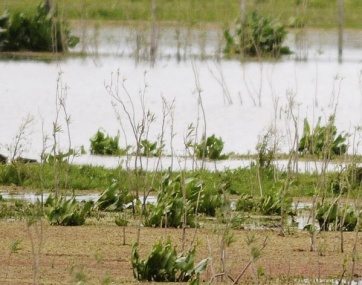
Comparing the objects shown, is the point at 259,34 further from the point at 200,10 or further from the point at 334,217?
the point at 334,217

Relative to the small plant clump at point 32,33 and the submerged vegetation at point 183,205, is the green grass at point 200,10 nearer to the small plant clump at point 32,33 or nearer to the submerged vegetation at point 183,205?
the small plant clump at point 32,33

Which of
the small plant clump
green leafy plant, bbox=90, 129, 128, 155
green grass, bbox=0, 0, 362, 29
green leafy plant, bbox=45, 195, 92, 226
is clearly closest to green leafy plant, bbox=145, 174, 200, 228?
green leafy plant, bbox=45, 195, 92, 226

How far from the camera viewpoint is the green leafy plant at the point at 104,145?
1739cm

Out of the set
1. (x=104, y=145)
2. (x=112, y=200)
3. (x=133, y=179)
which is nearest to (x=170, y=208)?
(x=112, y=200)

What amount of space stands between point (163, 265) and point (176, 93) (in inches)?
671

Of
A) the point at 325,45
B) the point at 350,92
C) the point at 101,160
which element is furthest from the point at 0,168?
the point at 325,45

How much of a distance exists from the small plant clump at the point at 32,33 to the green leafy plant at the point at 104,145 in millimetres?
14455

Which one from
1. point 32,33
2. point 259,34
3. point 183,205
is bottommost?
point 32,33

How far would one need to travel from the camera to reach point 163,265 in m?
9.58

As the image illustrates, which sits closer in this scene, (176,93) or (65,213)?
(65,213)

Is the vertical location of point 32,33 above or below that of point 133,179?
below

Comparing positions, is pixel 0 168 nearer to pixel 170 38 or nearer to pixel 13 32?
pixel 13 32

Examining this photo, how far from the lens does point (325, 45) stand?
3684 cm

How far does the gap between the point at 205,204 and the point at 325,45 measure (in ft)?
79.7
